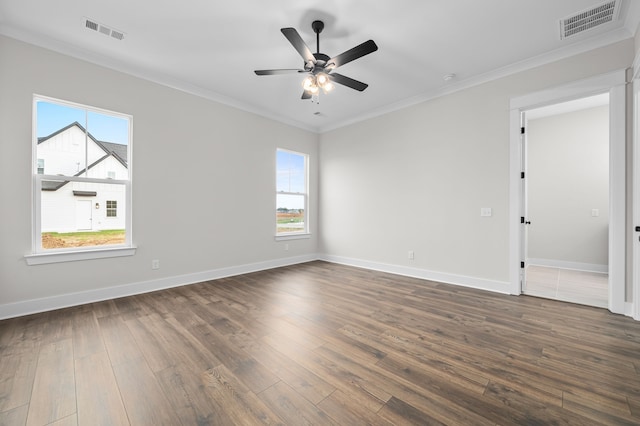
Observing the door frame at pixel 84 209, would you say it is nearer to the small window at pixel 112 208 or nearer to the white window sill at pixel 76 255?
the small window at pixel 112 208

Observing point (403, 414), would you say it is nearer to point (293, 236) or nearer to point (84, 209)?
point (84, 209)

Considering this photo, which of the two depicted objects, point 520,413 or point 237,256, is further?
point 237,256

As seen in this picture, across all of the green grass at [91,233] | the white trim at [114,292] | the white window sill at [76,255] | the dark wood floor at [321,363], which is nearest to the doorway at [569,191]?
the dark wood floor at [321,363]

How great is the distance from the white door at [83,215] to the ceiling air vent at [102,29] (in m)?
1.95

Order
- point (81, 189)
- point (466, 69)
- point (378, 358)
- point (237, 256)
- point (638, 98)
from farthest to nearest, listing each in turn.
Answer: point (237, 256), point (466, 69), point (81, 189), point (638, 98), point (378, 358)

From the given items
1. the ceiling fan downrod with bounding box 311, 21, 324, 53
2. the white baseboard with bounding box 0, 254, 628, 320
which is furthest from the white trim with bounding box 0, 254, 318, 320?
the ceiling fan downrod with bounding box 311, 21, 324, 53

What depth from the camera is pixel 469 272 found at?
3.86m

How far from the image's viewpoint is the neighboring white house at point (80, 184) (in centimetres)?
300

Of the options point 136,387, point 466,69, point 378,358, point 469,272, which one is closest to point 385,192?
point 469,272

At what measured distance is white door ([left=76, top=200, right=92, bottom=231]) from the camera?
10.4 ft

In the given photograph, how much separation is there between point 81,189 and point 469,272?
5.37 m

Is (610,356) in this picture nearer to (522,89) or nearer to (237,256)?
(522,89)

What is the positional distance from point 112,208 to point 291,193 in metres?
3.09

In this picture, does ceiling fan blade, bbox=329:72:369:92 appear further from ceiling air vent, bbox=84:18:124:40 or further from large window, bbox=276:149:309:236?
large window, bbox=276:149:309:236
